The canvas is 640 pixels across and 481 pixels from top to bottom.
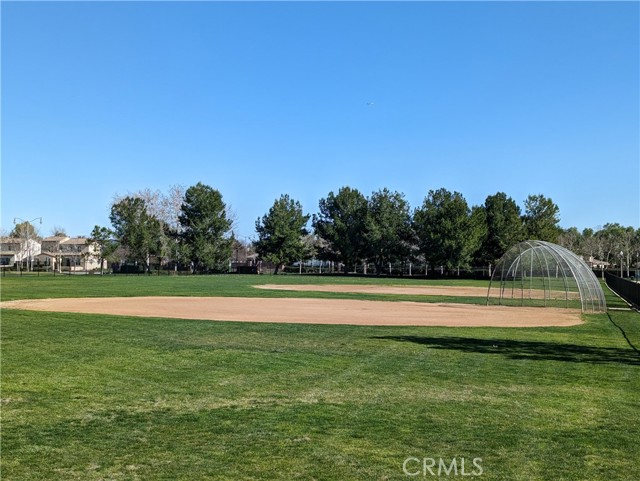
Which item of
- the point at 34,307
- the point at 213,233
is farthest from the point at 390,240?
the point at 34,307

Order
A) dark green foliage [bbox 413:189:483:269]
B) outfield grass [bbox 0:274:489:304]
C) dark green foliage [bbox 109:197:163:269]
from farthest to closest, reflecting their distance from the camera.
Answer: dark green foliage [bbox 109:197:163:269]
dark green foliage [bbox 413:189:483:269]
outfield grass [bbox 0:274:489:304]

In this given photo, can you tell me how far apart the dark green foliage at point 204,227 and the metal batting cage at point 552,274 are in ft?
208

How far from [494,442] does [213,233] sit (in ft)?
314

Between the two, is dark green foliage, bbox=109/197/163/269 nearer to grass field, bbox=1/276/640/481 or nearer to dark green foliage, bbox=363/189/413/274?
dark green foliage, bbox=363/189/413/274

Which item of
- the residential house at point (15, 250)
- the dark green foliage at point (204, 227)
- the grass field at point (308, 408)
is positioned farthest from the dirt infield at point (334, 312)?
the residential house at point (15, 250)

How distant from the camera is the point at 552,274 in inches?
1548

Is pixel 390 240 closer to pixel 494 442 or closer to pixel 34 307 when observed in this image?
pixel 34 307

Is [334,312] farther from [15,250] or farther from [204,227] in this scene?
[15,250]

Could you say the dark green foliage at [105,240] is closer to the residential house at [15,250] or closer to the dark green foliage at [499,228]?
the residential house at [15,250]

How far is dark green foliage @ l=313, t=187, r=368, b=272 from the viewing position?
329ft

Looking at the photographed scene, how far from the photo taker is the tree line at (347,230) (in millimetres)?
89562

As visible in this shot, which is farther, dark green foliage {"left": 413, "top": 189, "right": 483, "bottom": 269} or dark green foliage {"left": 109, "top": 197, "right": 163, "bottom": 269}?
dark green foliage {"left": 109, "top": 197, "right": 163, "bottom": 269}

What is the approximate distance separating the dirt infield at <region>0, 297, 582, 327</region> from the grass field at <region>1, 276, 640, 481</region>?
22.4 ft

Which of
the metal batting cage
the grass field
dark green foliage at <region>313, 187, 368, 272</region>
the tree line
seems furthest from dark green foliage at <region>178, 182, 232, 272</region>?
the grass field
